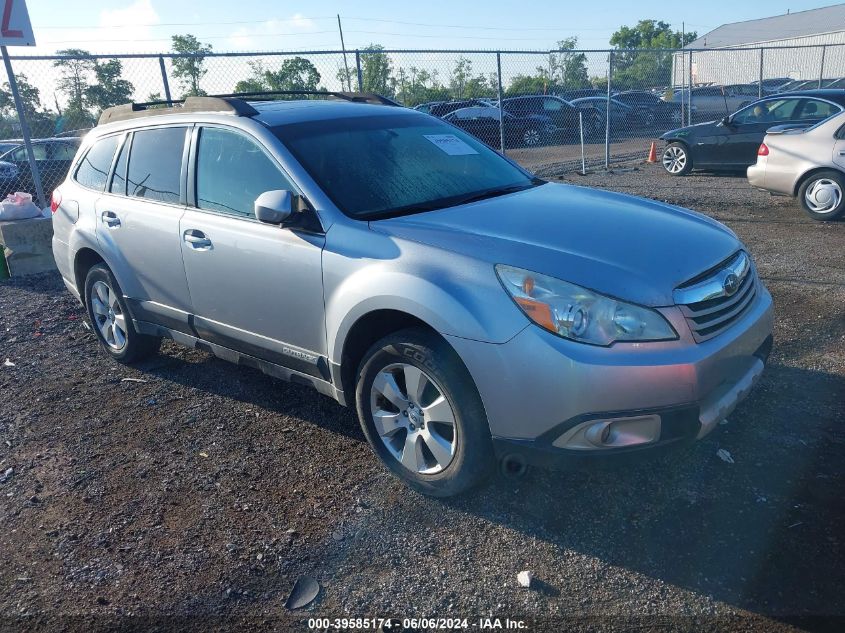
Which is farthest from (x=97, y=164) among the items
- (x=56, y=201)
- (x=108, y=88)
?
(x=108, y=88)

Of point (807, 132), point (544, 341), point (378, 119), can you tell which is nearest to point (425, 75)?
point (807, 132)

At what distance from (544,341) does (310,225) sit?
56.2 inches

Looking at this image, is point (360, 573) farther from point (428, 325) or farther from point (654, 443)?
point (654, 443)

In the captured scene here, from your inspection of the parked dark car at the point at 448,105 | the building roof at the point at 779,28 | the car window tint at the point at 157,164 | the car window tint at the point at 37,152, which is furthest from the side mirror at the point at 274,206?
the building roof at the point at 779,28

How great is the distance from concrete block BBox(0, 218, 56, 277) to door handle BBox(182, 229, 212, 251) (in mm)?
5157

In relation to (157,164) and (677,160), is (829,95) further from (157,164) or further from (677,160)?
(157,164)

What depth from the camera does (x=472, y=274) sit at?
312 centimetres

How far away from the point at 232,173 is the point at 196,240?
0.45 meters

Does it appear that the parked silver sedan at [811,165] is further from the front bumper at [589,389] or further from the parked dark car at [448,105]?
the parked dark car at [448,105]

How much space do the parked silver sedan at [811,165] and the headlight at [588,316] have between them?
731cm

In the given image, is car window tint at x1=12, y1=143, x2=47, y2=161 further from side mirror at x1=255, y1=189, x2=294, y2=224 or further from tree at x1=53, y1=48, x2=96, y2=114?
side mirror at x1=255, y1=189, x2=294, y2=224

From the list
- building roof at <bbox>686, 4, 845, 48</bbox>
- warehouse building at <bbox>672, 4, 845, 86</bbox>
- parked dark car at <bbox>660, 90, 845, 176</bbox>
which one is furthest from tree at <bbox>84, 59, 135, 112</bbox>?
building roof at <bbox>686, 4, 845, 48</bbox>

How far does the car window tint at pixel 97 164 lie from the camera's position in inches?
207

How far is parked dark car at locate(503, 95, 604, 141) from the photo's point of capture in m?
18.9
